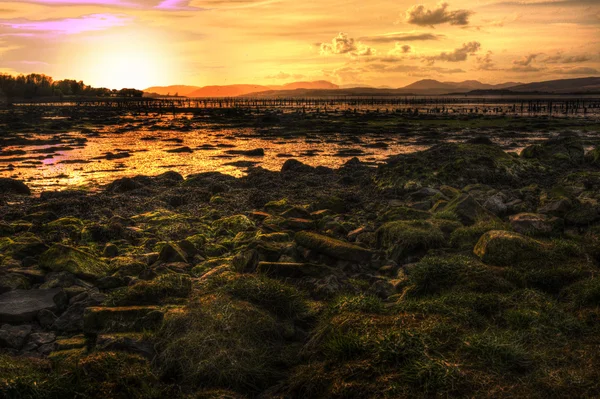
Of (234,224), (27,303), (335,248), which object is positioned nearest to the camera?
(27,303)

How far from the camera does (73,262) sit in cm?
736

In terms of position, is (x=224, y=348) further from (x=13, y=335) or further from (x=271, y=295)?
(x=13, y=335)

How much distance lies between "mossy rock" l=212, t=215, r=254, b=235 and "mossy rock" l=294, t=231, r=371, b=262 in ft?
8.62

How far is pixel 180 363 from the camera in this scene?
4.84m

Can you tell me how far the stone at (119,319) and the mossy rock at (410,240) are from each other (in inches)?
174

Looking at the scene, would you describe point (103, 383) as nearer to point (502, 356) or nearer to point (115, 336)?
point (115, 336)

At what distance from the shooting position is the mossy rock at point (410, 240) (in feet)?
26.7

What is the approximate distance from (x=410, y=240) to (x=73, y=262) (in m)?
6.05

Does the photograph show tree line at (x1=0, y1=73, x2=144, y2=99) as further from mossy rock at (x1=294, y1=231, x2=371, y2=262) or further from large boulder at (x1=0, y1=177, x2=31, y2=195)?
mossy rock at (x1=294, y1=231, x2=371, y2=262)

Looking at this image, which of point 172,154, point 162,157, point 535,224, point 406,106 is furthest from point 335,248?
point 406,106

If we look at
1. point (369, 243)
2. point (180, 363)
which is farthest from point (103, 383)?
point (369, 243)

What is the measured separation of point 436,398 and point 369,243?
16.9 ft

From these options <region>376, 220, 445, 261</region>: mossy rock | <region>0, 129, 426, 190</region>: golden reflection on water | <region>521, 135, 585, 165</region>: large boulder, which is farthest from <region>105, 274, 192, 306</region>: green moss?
<region>521, 135, 585, 165</region>: large boulder

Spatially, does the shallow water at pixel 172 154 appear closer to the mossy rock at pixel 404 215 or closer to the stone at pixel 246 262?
the mossy rock at pixel 404 215
